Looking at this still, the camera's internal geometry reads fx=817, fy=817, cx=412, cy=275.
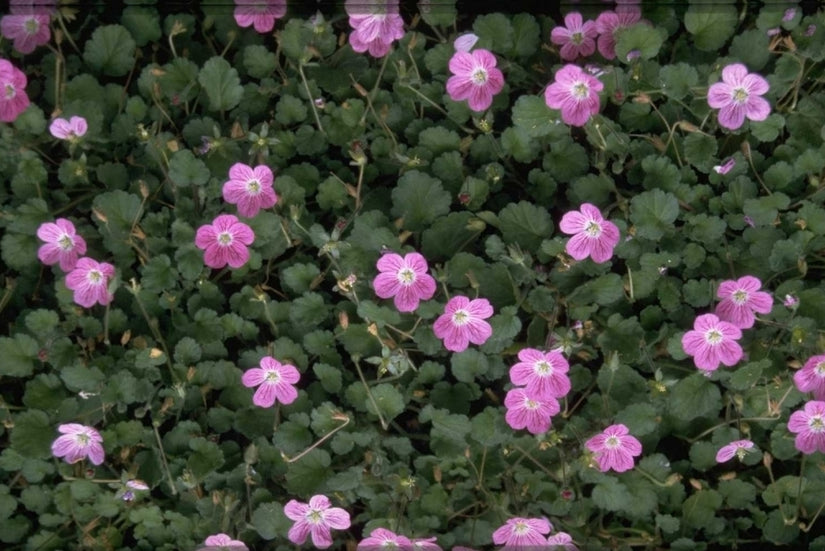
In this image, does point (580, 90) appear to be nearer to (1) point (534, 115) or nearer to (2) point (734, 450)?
(1) point (534, 115)

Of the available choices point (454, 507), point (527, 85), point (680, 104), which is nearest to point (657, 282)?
point (680, 104)


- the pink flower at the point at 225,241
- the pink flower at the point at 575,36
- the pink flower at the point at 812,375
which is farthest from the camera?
the pink flower at the point at 575,36

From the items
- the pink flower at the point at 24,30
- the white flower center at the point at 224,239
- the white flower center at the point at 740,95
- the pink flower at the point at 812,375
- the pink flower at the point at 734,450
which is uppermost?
the pink flower at the point at 24,30

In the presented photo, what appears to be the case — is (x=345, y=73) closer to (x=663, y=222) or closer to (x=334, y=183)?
(x=334, y=183)

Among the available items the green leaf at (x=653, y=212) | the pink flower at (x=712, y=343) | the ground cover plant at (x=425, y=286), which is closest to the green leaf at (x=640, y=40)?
the ground cover plant at (x=425, y=286)

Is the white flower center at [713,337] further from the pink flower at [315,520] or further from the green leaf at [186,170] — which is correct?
the green leaf at [186,170]

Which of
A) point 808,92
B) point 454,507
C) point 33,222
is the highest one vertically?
point 808,92

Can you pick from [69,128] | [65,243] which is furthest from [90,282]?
[69,128]
